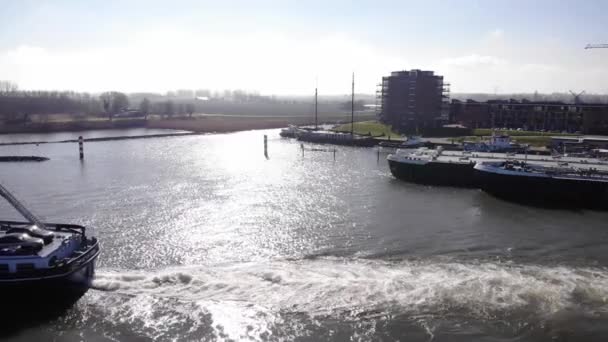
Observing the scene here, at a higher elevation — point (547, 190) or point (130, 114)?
point (130, 114)

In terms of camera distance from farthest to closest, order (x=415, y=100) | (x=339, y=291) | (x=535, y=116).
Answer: (x=415, y=100), (x=535, y=116), (x=339, y=291)

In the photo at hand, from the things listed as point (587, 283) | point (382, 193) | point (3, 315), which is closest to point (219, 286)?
point (3, 315)

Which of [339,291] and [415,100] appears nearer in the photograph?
[339,291]

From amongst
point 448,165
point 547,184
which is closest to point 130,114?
point 448,165

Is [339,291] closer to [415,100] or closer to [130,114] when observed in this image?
[415,100]

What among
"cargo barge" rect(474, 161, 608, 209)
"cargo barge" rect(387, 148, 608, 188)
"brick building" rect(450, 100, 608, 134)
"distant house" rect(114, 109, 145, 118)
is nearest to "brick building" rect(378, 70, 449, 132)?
"brick building" rect(450, 100, 608, 134)

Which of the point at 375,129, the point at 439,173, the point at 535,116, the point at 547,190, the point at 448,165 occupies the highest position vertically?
the point at 535,116

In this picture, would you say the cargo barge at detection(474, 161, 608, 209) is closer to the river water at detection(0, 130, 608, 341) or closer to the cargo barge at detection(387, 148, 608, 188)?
the river water at detection(0, 130, 608, 341)
